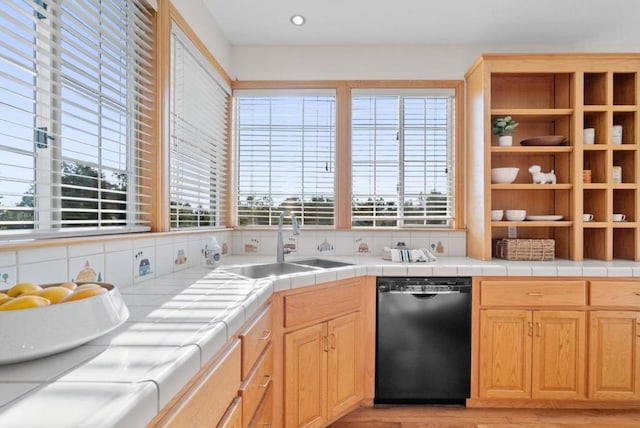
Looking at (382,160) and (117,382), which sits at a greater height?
(382,160)

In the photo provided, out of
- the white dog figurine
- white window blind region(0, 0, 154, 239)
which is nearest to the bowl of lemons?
white window blind region(0, 0, 154, 239)

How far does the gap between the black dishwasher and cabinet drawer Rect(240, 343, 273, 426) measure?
81 cm

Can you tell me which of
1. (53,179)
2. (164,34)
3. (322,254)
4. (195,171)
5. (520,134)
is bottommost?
(322,254)

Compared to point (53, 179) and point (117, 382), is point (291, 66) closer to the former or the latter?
point (53, 179)

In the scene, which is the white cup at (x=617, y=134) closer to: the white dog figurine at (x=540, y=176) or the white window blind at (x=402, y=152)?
the white dog figurine at (x=540, y=176)

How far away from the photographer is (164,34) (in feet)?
5.57

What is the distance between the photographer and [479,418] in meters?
2.03

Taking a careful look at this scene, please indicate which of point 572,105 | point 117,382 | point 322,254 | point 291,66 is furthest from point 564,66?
point 117,382

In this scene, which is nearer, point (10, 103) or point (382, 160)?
point (10, 103)

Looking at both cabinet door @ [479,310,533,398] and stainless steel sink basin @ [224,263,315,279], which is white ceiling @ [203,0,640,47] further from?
cabinet door @ [479,310,533,398]

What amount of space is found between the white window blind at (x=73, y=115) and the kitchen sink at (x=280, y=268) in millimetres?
711

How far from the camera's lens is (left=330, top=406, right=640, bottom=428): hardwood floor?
197cm

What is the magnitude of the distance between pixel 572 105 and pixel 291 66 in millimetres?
2036

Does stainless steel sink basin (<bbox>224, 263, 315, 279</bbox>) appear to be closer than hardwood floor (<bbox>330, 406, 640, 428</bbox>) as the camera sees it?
No
